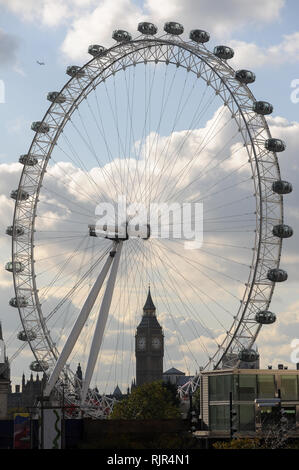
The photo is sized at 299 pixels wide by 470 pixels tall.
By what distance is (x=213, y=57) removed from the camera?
89.4 meters

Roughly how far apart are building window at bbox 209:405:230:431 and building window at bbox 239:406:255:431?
1.33 metres

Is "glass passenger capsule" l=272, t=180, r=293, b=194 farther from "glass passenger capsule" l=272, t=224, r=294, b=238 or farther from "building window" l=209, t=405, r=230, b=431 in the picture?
"building window" l=209, t=405, r=230, b=431

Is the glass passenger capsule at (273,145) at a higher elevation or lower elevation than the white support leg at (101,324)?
higher

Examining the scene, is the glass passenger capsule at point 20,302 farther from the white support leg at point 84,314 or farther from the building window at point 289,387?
the building window at point 289,387

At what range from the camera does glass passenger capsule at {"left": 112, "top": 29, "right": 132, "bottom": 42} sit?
301 feet

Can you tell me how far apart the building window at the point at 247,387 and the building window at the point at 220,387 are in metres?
1.07

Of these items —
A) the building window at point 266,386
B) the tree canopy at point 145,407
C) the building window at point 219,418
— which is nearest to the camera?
the building window at point 219,418

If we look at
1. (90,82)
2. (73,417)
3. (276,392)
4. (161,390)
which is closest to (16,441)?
(73,417)

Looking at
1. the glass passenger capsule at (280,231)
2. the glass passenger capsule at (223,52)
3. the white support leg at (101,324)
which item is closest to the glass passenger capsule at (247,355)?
the glass passenger capsule at (280,231)

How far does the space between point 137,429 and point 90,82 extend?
35.3 m

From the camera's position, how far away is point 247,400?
87.6 m

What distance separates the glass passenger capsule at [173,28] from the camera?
8950 cm

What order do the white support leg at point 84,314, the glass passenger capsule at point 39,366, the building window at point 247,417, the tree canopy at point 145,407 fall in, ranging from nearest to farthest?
the white support leg at point 84,314 < the building window at point 247,417 < the glass passenger capsule at point 39,366 < the tree canopy at point 145,407
